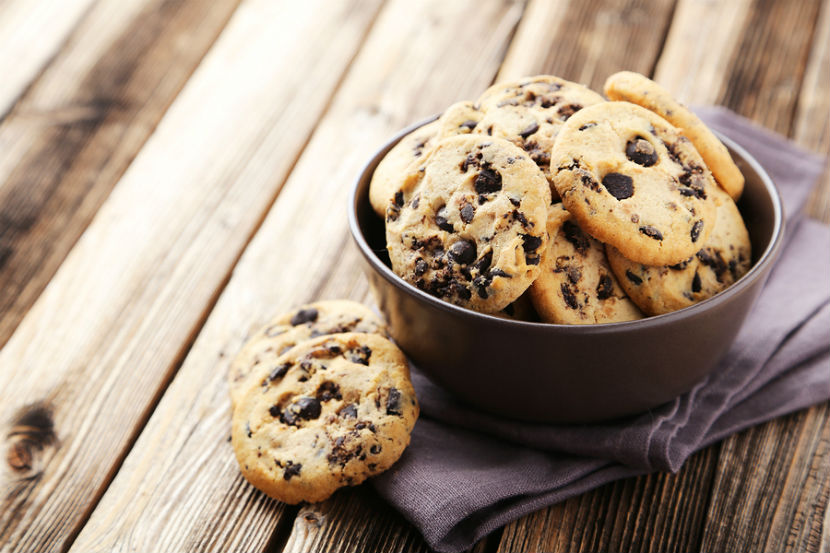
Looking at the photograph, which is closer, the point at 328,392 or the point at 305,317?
the point at 328,392

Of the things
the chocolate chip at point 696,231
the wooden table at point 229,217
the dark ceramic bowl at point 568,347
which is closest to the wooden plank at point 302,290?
the wooden table at point 229,217

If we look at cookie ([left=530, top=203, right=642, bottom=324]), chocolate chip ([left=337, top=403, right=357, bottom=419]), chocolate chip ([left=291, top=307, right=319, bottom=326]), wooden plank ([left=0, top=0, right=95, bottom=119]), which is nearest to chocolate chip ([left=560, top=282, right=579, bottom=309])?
cookie ([left=530, top=203, right=642, bottom=324])

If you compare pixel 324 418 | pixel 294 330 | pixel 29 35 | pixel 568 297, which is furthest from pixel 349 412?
pixel 29 35

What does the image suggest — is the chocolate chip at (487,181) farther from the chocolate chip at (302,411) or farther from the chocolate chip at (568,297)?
the chocolate chip at (302,411)

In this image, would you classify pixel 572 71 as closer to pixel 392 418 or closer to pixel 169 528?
pixel 392 418

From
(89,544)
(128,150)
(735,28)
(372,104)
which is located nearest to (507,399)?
(89,544)

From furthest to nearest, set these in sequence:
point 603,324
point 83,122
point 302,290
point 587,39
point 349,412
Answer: point 587,39
point 83,122
point 302,290
point 349,412
point 603,324

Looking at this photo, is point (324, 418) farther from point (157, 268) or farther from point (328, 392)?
point (157, 268)
